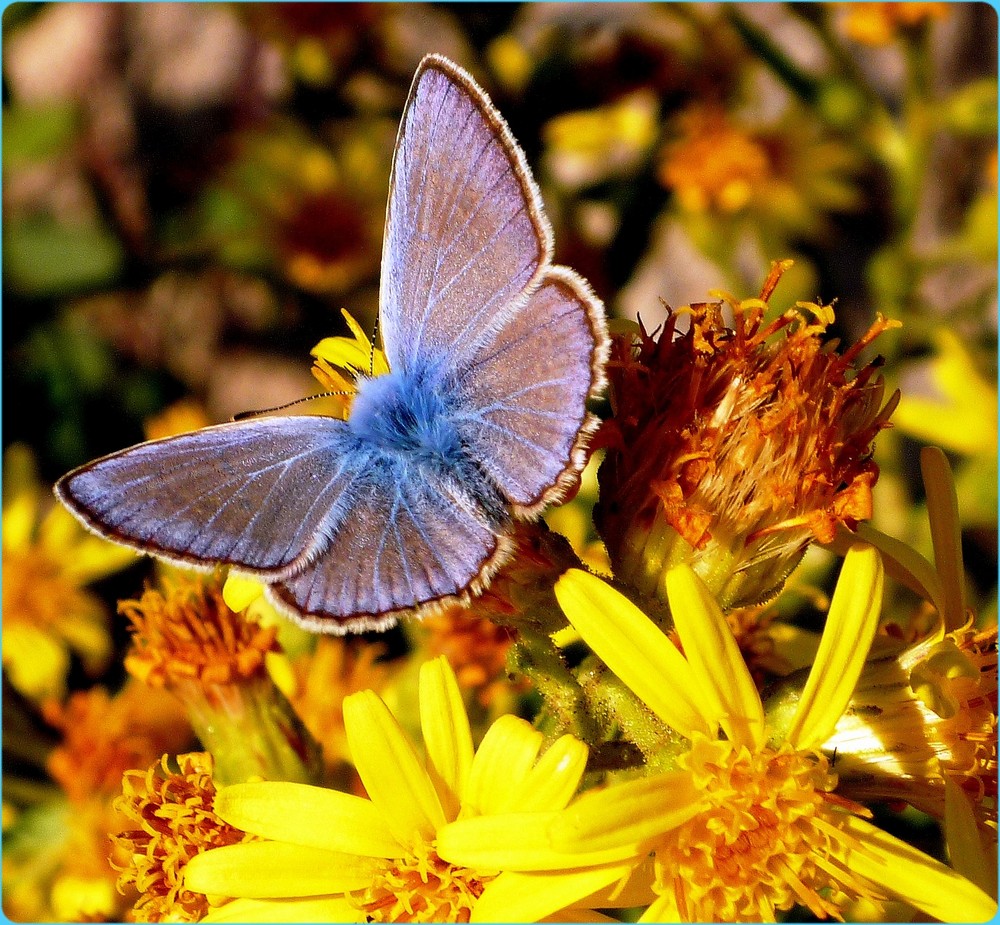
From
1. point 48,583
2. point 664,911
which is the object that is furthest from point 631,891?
point 48,583

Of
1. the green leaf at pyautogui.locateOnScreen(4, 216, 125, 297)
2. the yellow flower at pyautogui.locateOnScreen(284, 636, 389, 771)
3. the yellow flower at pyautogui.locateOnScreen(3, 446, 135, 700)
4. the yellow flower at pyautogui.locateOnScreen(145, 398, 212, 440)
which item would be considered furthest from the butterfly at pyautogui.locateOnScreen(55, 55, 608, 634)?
the green leaf at pyautogui.locateOnScreen(4, 216, 125, 297)

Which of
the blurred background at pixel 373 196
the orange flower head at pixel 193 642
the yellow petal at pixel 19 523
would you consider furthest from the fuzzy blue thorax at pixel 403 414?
the yellow petal at pixel 19 523

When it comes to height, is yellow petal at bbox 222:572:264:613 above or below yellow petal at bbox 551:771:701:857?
above

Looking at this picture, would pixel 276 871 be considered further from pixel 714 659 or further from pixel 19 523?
pixel 19 523

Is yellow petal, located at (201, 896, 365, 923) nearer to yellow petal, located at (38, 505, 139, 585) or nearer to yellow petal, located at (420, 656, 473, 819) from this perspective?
yellow petal, located at (420, 656, 473, 819)

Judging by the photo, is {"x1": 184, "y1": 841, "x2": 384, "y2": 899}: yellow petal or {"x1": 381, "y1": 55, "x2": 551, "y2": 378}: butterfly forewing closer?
{"x1": 184, "y1": 841, "x2": 384, "y2": 899}: yellow petal

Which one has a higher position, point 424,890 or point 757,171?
point 757,171
